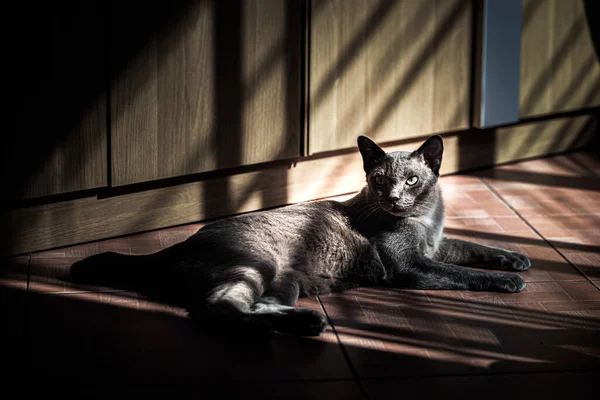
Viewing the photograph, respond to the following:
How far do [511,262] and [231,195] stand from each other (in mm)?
1249

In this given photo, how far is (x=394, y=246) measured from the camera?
10.3ft

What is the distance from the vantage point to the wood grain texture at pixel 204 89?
3.43 m

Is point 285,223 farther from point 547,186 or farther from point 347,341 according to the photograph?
point 547,186

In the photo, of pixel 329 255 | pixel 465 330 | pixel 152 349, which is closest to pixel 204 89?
pixel 329 255

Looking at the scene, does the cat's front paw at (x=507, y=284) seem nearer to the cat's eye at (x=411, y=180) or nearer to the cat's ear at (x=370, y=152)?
the cat's eye at (x=411, y=180)

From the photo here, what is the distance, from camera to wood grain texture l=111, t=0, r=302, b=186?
3.43 meters

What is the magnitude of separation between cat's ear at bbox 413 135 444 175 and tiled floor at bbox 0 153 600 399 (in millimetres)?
469

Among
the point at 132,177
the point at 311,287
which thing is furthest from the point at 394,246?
the point at 132,177

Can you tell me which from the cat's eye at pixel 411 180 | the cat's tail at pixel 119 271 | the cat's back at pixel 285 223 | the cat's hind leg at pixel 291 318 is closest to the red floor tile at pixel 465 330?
the cat's hind leg at pixel 291 318

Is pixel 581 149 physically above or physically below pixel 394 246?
above

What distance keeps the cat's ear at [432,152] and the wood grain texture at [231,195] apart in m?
0.94

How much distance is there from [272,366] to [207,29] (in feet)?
5.18

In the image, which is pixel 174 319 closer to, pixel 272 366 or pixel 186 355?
pixel 186 355

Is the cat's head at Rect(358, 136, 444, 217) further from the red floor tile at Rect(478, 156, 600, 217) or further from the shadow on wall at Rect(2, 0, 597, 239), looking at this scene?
the red floor tile at Rect(478, 156, 600, 217)
